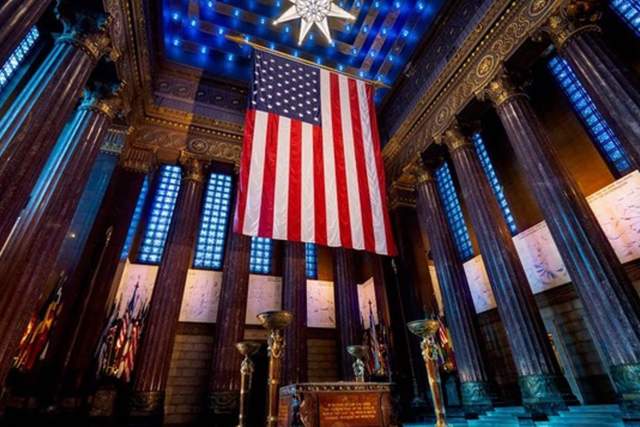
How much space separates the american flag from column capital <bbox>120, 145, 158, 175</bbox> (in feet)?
16.0

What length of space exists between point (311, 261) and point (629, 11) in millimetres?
12479

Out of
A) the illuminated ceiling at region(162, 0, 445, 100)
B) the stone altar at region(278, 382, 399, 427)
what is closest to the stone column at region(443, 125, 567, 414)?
the stone altar at region(278, 382, 399, 427)

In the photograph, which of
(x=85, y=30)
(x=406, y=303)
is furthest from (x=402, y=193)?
(x=85, y=30)

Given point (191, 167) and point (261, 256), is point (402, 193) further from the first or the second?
point (191, 167)

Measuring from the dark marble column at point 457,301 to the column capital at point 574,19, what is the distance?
17.6 feet

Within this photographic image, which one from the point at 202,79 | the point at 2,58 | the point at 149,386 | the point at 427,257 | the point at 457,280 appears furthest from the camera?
the point at 202,79

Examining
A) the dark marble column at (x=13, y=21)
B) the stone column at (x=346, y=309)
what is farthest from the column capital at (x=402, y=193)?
the dark marble column at (x=13, y=21)

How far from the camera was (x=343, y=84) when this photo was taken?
33.4ft

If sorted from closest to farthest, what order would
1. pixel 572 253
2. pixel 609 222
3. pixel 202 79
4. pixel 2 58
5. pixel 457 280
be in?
pixel 2 58 < pixel 572 253 < pixel 609 222 < pixel 457 280 < pixel 202 79

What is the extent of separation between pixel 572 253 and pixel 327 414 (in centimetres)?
558

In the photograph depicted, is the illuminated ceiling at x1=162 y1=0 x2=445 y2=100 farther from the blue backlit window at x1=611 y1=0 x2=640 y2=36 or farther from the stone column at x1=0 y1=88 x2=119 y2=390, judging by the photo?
the stone column at x1=0 y1=88 x2=119 y2=390

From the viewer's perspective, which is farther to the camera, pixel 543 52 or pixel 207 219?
pixel 207 219

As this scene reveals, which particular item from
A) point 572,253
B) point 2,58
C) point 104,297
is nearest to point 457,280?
point 572,253

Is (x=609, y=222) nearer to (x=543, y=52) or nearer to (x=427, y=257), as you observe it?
(x=543, y=52)
